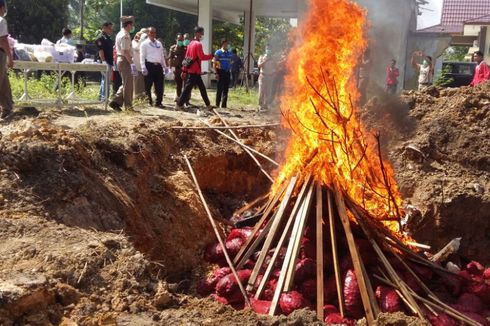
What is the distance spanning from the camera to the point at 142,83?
43.4 feet

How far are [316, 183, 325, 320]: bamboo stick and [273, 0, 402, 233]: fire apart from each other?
62cm

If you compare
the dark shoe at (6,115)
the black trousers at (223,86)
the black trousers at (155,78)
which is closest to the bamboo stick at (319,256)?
the dark shoe at (6,115)

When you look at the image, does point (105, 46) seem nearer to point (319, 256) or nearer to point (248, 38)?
point (319, 256)

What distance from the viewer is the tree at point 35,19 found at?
29750 mm

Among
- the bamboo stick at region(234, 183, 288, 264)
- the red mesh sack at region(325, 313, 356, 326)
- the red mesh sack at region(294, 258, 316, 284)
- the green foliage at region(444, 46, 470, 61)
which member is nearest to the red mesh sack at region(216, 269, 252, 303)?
the bamboo stick at region(234, 183, 288, 264)

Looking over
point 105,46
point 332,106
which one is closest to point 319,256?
point 332,106

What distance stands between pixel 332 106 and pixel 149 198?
2630 millimetres

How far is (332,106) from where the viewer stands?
6.34 metres

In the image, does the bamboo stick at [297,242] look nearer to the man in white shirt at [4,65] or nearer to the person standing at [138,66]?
the man in white shirt at [4,65]

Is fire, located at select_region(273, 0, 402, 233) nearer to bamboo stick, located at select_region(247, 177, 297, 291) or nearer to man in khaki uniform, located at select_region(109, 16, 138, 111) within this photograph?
bamboo stick, located at select_region(247, 177, 297, 291)

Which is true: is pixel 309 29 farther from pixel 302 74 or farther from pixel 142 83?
pixel 142 83

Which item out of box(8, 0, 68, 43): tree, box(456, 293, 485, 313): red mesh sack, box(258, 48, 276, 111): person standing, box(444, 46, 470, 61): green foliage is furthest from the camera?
box(444, 46, 470, 61): green foliage

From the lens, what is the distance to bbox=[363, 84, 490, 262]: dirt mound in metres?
8.04

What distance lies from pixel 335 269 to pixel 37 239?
9.40 ft
